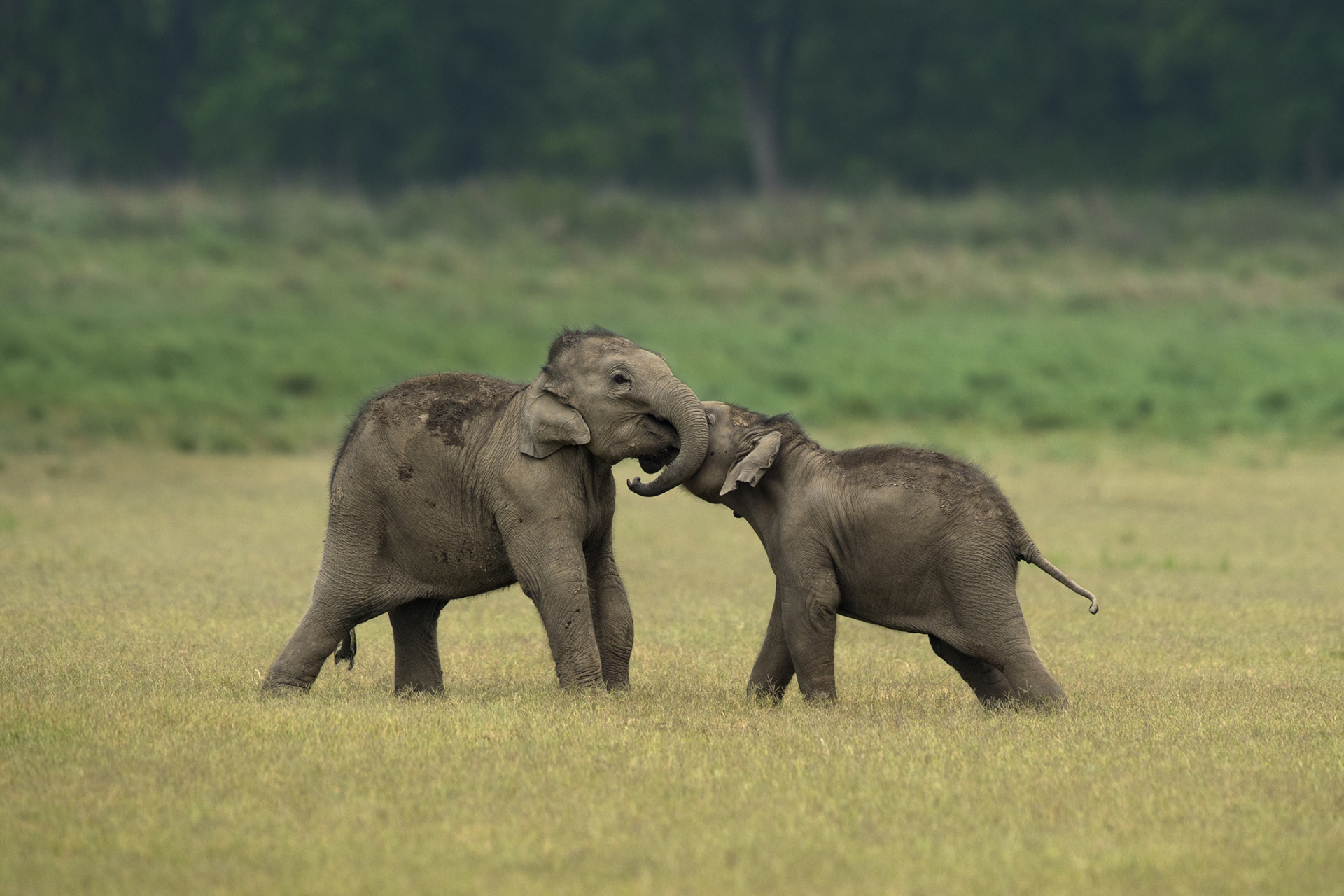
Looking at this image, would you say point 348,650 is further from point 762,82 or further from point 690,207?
point 762,82

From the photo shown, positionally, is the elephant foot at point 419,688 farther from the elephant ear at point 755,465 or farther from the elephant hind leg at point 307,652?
the elephant ear at point 755,465

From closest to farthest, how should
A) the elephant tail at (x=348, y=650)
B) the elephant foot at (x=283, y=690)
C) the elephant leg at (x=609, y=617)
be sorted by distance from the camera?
the elephant foot at (x=283, y=690), the elephant leg at (x=609, y=617), the elephant tail at (x=348, y=650)

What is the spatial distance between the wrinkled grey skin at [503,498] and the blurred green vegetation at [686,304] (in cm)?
1525

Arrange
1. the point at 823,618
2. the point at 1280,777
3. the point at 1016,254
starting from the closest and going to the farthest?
the point at 1280,777 → the point at 823,618 → the point at 1016,254

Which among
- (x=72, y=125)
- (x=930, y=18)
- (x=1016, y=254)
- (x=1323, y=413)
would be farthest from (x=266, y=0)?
(x=1323, y=413)

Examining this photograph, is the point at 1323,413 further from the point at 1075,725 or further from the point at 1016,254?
the point at 1075,725

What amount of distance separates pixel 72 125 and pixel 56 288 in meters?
29.7

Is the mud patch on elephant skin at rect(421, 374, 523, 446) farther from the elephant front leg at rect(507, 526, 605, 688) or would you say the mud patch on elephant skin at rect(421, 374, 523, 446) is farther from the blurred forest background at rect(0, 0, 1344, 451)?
the blurred forest background at rect(0, 0, 1344, 451)

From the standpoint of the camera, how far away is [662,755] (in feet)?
26.4

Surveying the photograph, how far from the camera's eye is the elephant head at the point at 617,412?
9.56m

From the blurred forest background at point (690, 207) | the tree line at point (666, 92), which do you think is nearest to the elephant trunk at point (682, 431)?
the blurred forest background at point (690, 207)

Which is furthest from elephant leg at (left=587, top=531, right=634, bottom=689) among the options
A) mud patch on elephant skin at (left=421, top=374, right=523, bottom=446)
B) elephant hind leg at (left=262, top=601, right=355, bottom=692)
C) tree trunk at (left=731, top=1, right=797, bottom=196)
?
tree trunk at (left=731, top=1, right=797, bottom=196)

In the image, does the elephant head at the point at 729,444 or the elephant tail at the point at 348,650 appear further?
the elephant tail at the point at 348,650

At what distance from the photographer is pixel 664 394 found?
31.5 ft
